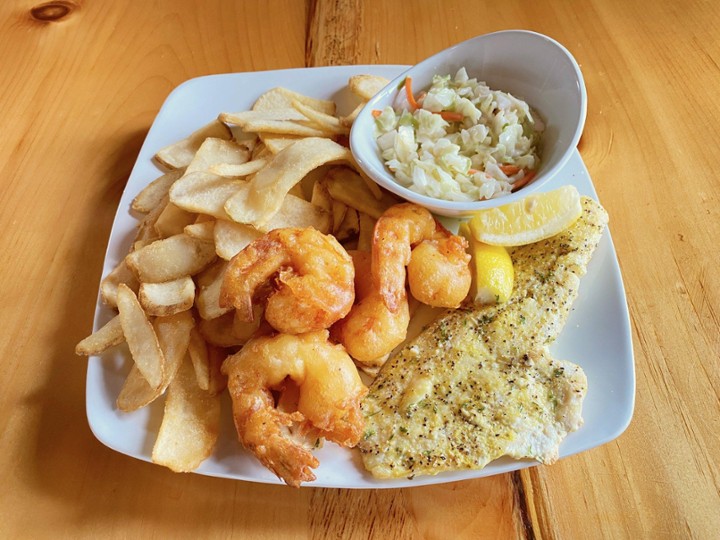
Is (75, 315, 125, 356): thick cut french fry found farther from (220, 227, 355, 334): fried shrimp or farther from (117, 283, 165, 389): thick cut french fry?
(220, 227, 355, 334): fried shrimp

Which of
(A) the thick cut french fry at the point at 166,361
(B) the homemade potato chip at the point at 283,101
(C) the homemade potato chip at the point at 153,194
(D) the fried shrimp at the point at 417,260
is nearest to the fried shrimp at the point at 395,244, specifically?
(D) the fried shrimp at the point at 417,260

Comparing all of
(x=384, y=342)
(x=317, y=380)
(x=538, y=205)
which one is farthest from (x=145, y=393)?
(x=538, y=205)

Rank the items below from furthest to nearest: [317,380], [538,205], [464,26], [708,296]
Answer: [464,26]
[708,296]
[538,205]
[317,380]

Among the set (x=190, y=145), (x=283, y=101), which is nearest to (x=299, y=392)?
(x=190, y=145)

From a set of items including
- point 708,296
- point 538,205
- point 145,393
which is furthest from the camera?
point 708,296

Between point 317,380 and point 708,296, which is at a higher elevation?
point 317,380

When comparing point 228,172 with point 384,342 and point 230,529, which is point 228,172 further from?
point 230,529

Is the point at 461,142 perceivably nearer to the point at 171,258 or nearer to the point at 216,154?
the point at 216,154
